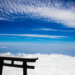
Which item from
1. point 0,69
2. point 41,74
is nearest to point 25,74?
point 0,69

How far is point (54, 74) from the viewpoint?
159875 mm

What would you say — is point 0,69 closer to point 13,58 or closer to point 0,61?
point 0,61

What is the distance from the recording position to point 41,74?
14600cm

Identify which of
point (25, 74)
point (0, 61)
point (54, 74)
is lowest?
point (54, 74)

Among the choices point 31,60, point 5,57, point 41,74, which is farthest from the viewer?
point 41,74

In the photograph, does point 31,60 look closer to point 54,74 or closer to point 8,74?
point 8,74

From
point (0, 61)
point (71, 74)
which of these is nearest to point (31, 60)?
point (0, 61)

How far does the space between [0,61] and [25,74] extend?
2.57 m

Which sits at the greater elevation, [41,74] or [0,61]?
[0,61]

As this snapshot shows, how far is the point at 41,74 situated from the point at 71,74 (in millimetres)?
41362

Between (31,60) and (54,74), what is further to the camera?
(54,74)

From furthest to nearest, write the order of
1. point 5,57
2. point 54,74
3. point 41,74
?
point 54,74 < point 41,74 < point 5,57

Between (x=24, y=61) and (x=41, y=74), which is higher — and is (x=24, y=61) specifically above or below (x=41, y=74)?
above

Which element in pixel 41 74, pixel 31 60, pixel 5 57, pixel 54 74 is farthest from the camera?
pixel 54 74
